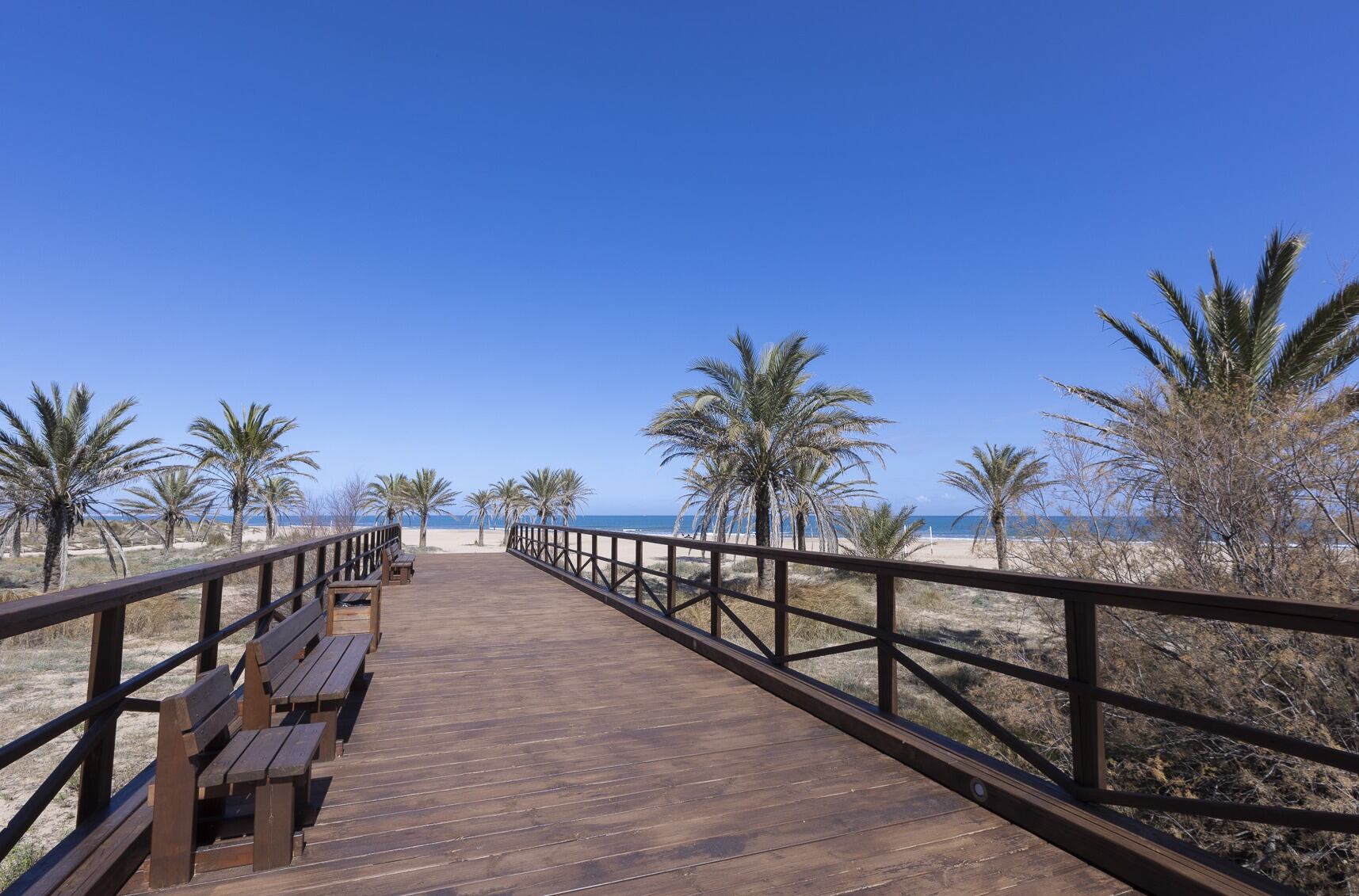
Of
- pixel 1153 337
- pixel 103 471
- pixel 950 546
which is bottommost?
pixel 950 546

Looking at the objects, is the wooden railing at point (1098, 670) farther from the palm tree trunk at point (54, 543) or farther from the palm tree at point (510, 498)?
the palm tree at point (510, 498)

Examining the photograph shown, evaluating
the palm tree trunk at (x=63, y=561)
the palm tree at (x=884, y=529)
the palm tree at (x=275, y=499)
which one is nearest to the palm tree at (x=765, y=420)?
the palm tree at (x=884, y=529)

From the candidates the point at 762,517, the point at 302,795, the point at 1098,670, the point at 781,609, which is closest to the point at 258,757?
the point at 302,795

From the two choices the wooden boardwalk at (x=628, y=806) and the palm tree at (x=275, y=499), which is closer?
the wooden boardwalk at (x=628, y=806)

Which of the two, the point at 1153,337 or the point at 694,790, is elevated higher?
the point at 1153,337

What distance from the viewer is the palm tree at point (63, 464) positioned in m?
16.5

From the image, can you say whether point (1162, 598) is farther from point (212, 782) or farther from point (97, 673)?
point (97, 673)

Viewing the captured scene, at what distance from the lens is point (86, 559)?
2834cm

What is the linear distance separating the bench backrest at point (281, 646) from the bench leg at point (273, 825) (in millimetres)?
754

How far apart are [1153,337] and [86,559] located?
38.0 metres

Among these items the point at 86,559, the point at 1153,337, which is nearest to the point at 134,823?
the point at 1153,337

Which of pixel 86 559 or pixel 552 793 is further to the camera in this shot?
pixel 86 559

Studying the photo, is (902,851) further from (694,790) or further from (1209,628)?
(1209,628)

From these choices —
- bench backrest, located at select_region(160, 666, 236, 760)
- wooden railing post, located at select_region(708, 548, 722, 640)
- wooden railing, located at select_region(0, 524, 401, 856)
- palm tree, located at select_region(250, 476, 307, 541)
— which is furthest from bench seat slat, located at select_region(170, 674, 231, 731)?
palm tree, located at select_region(250, 476, 307, 541)
